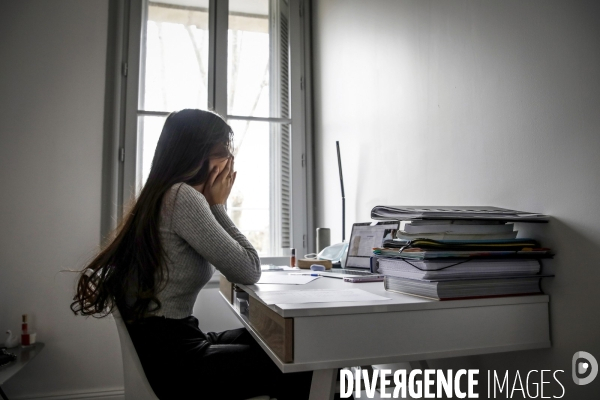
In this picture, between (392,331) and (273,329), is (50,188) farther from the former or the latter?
(392,331)

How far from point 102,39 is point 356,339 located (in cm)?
250

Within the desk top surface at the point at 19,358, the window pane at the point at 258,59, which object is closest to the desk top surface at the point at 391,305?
the desk top surface at the point at 19,358

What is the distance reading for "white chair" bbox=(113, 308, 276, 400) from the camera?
1112mm

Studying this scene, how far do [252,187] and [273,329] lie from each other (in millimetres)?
1965

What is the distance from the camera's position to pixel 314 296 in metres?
1.00

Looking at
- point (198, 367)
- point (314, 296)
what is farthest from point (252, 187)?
point (314, 296)

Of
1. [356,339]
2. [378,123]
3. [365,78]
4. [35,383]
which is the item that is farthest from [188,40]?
[356,339]

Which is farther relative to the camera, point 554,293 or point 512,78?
point 512,78

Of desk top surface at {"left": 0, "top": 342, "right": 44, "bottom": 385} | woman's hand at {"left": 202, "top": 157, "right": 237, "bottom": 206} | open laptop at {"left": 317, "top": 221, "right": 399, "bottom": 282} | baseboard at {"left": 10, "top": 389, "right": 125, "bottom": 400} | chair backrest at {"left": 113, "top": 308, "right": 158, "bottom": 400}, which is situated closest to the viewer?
chair backrest at {"left": 113, "top": 308, "right": 158, "bottom": 400}

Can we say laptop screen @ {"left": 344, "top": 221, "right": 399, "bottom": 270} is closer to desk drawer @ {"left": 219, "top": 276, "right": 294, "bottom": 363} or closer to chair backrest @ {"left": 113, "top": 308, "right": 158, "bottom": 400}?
desk drawer @ {"left": 219, "top": 276, "right": 294, "bottom": 363}

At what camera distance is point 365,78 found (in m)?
2.09

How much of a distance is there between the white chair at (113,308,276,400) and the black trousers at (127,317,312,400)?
2cm

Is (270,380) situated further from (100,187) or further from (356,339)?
(100,187)

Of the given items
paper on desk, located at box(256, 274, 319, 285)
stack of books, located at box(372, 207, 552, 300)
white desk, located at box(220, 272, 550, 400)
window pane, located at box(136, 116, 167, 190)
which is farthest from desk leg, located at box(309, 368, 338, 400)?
window pane, located at box(136, 116, 167, 190)
